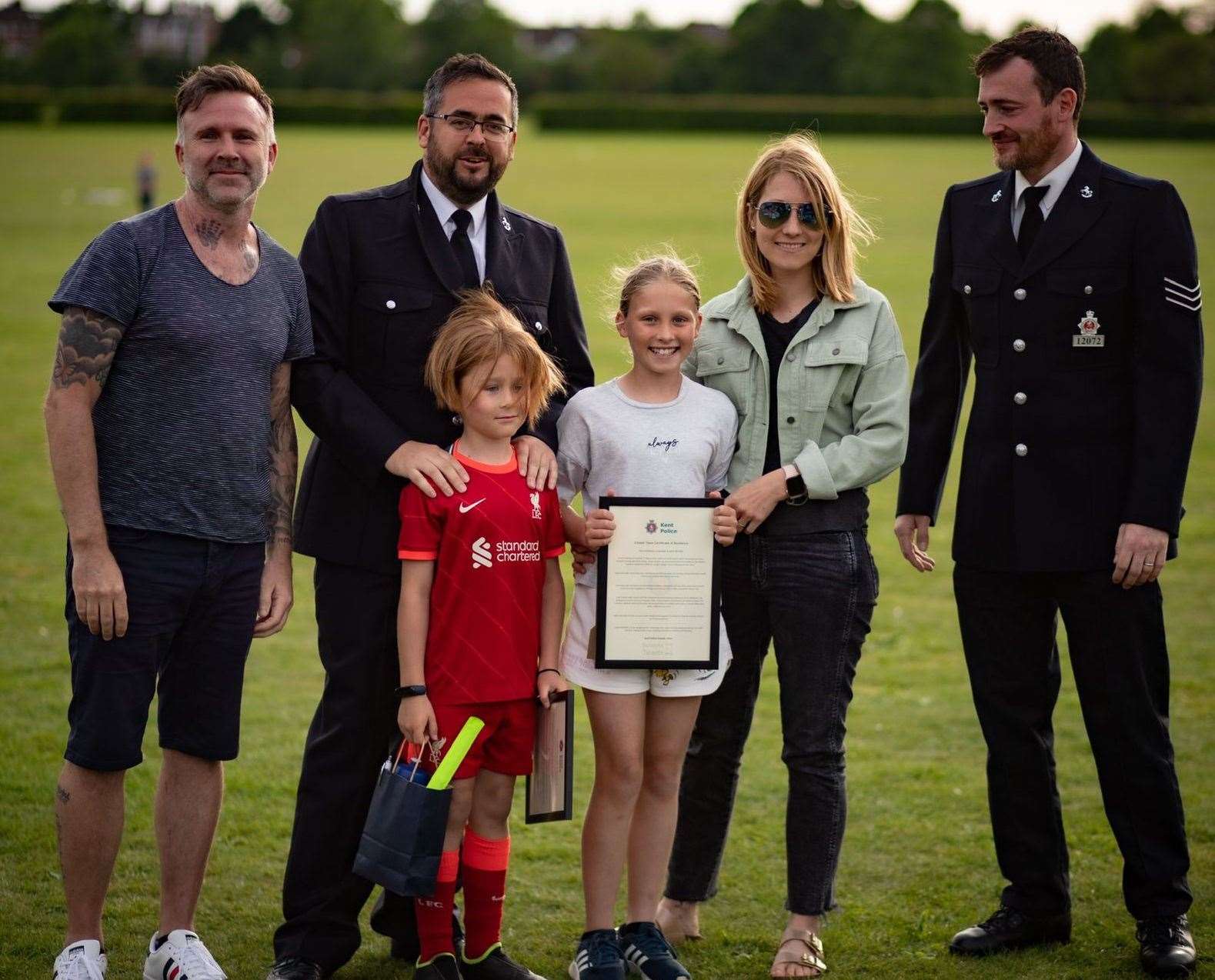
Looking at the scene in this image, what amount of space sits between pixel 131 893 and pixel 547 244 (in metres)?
2.46

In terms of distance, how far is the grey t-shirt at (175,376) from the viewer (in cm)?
357

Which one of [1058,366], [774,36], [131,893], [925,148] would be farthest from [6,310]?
[774,36]

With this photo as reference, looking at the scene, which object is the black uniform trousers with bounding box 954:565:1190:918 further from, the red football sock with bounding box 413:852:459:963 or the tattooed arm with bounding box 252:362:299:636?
the tattooed arm with bounding box 252:362:299:636

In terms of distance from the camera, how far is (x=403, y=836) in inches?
143

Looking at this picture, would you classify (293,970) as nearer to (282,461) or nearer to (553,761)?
(553,761)

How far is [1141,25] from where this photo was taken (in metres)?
106

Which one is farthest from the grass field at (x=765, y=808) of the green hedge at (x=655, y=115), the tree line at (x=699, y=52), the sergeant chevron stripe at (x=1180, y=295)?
the tree line at (x=699, y=52)

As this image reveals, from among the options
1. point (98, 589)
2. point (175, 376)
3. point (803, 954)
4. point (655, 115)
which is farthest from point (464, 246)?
point (655, 115)

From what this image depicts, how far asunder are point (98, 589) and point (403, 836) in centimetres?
97

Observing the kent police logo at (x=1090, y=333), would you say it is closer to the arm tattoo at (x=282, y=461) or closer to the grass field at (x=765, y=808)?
the grass field at (x=765, y=808)

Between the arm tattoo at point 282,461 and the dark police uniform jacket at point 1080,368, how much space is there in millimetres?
1993

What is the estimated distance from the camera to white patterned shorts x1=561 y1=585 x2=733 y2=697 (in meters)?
3.89

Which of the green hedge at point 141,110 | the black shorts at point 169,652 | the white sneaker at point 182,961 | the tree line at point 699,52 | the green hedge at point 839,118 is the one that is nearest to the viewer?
the black shorts at point 169,652

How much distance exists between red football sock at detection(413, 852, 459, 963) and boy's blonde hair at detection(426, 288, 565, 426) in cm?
122
